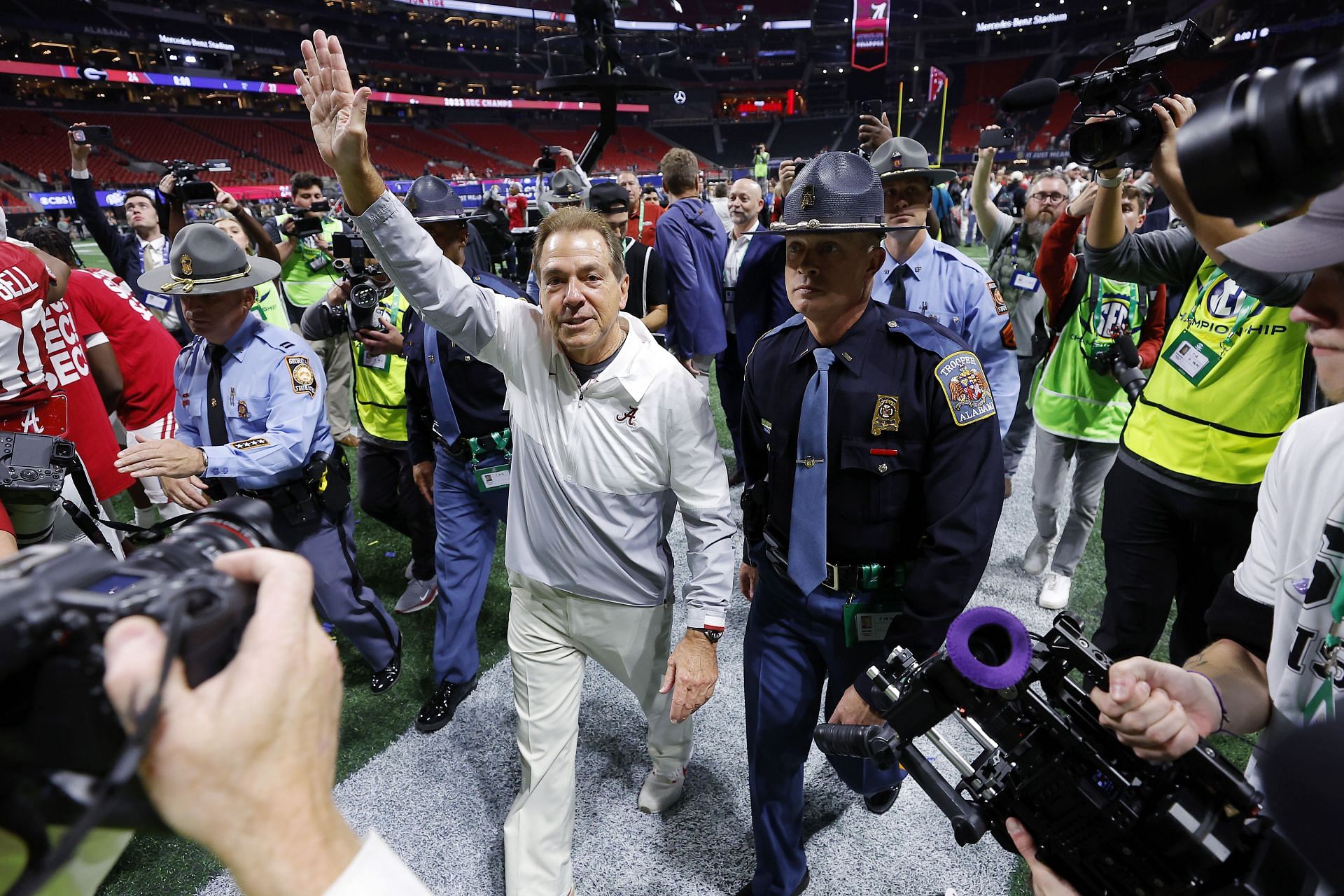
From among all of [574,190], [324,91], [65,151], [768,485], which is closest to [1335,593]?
[768,485]

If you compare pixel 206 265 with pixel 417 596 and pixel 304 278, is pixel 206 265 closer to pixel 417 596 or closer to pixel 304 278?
pixel 417 596

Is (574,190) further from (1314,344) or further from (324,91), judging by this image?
(1314,344)

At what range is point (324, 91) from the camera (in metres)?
1.81

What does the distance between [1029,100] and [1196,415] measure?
1240 millimetres

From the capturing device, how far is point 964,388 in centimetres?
189

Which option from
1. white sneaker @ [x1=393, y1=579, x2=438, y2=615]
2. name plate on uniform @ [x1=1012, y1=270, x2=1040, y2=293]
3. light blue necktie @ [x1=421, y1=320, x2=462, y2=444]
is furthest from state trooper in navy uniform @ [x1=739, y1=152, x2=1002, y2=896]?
name plate on uniform @ [x1=1012, y1=270, x2=1040, y2=293]

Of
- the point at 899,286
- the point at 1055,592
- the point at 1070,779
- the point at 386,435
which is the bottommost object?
the point at 1055,592

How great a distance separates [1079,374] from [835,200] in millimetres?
2468

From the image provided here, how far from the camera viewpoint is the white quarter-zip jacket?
2.22 metres

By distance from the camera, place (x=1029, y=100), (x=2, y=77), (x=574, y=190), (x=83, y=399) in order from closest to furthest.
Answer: (x=1029, y=100) → (x=83, y=399) → (x=574, y=190) → (x=2, y=77)

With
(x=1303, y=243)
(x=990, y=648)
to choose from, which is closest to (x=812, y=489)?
(x=990, y=648)

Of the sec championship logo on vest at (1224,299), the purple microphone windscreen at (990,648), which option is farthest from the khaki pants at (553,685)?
the sec championship logo on vest at (1224,299)

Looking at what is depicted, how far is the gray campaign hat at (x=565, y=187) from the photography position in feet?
19.9

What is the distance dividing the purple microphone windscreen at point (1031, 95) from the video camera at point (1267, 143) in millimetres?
1644
